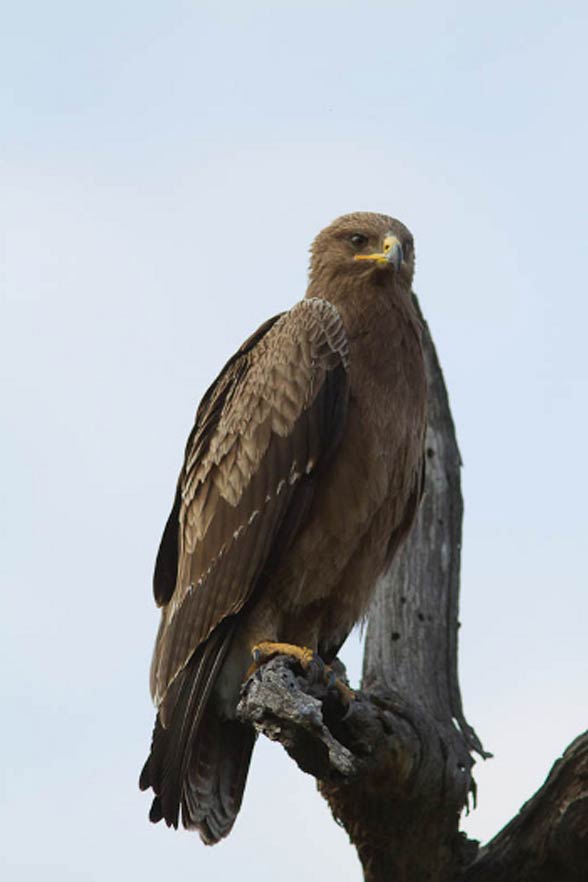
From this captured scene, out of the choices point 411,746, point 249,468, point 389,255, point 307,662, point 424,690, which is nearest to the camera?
A: point 307,662

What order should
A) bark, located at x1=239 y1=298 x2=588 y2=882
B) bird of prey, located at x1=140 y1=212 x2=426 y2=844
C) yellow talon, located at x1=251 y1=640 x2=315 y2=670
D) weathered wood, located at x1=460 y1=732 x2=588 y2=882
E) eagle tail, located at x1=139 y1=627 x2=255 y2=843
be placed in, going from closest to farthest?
bark, located at x1=239 y1=298 x2=588 y2=882 → weathered wood, located at x1=460 y1=732 x2=588 y2=882 → yellow talon, located at x1=251 y1=640 x2=315 y2=670 → eagle tail, located at x1=139 y1=627 x2=255 y2=843 → bird of prey, located at x1=140 y1=212 x2=426 y2=844

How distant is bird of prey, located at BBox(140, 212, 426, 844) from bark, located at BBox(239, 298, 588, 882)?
45cm

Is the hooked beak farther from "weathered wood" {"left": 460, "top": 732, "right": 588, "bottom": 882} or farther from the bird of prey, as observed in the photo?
"weathered wood" {"left": 460, "top": 732, "right": 588, "bottom": 882}

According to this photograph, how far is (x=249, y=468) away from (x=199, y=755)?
1.31 m

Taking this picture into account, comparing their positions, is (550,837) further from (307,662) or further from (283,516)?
(283,516)

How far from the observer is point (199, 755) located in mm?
6770

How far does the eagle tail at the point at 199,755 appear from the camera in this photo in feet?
21.5

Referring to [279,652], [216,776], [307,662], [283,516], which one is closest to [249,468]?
[283,516]

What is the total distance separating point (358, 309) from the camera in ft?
23.5

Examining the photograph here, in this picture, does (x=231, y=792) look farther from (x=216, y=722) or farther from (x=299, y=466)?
(x=299, y=466)

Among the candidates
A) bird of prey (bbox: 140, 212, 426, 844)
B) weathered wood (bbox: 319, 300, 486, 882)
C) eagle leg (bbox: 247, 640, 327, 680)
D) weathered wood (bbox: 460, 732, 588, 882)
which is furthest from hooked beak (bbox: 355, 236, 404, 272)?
weathered wood (bbox: 460, 732, 588, 882)

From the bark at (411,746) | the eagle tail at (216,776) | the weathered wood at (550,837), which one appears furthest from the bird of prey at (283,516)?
the weathered wood at (550,837)

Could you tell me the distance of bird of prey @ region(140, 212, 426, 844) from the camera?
22.1ft

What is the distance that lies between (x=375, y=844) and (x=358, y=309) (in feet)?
7.97
